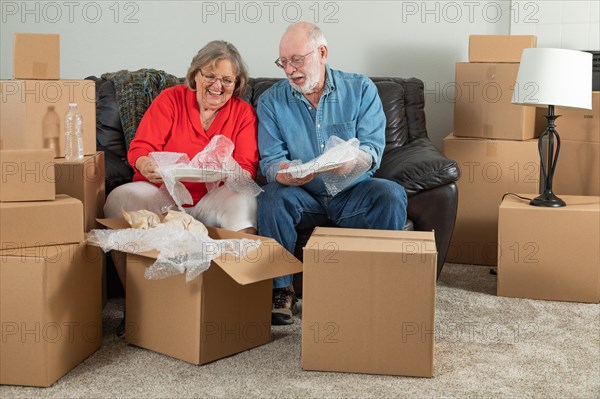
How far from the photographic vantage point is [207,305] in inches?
97.0

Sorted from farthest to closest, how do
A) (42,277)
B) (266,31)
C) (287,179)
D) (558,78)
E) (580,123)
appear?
(266,31)
(580,123)
(558,78)
(287,179)
(42,277)

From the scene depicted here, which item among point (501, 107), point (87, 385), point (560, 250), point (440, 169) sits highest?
point (501, 107)

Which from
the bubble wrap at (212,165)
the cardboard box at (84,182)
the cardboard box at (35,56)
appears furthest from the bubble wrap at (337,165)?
the cardboard box at (35,56)

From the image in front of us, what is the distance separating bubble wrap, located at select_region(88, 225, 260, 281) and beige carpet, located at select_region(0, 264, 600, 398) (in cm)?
30

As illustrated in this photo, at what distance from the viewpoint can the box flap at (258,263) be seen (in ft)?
7.84

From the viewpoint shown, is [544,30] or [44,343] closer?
[44,343]

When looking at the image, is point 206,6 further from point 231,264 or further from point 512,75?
point 231,264

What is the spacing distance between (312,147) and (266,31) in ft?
4.44

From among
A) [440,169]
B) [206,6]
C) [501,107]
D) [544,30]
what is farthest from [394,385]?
[206,6]

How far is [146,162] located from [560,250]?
1663 mm

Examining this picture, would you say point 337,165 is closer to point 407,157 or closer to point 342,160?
point 342,160

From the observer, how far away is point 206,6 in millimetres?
4305

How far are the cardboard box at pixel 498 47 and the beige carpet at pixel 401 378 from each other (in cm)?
132

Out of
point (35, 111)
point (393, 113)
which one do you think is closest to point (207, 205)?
point (35, 111)
